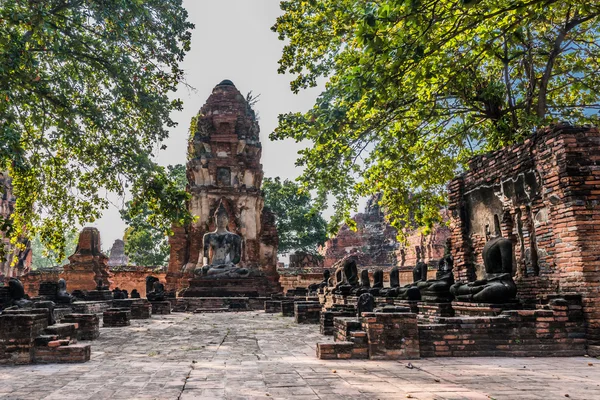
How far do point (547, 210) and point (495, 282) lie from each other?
60.6 inches

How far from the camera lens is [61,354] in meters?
6.19

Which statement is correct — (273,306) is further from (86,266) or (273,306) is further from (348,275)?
(86,266)

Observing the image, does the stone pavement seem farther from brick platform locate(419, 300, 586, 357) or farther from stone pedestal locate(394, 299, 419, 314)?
stone pedestal locate(394, 299, 419, 314)

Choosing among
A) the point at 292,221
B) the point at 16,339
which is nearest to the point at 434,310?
the point at 16,339

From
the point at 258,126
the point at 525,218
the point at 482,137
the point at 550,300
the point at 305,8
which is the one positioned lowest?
the point at 550,300

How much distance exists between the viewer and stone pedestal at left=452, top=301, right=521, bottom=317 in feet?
24.0

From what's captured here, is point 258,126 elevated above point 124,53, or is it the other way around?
point 258,126

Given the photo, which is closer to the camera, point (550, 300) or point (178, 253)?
point (550, 300)

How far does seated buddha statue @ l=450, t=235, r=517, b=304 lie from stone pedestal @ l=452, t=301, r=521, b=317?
0.34ft

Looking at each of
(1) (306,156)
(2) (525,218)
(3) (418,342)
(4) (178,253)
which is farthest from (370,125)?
(4) (178,253)

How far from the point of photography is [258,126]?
1164 inches

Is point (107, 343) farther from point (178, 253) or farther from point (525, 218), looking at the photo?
point (178, 253)

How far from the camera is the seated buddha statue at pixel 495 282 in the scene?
7.56m

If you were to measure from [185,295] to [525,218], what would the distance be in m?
15.3
